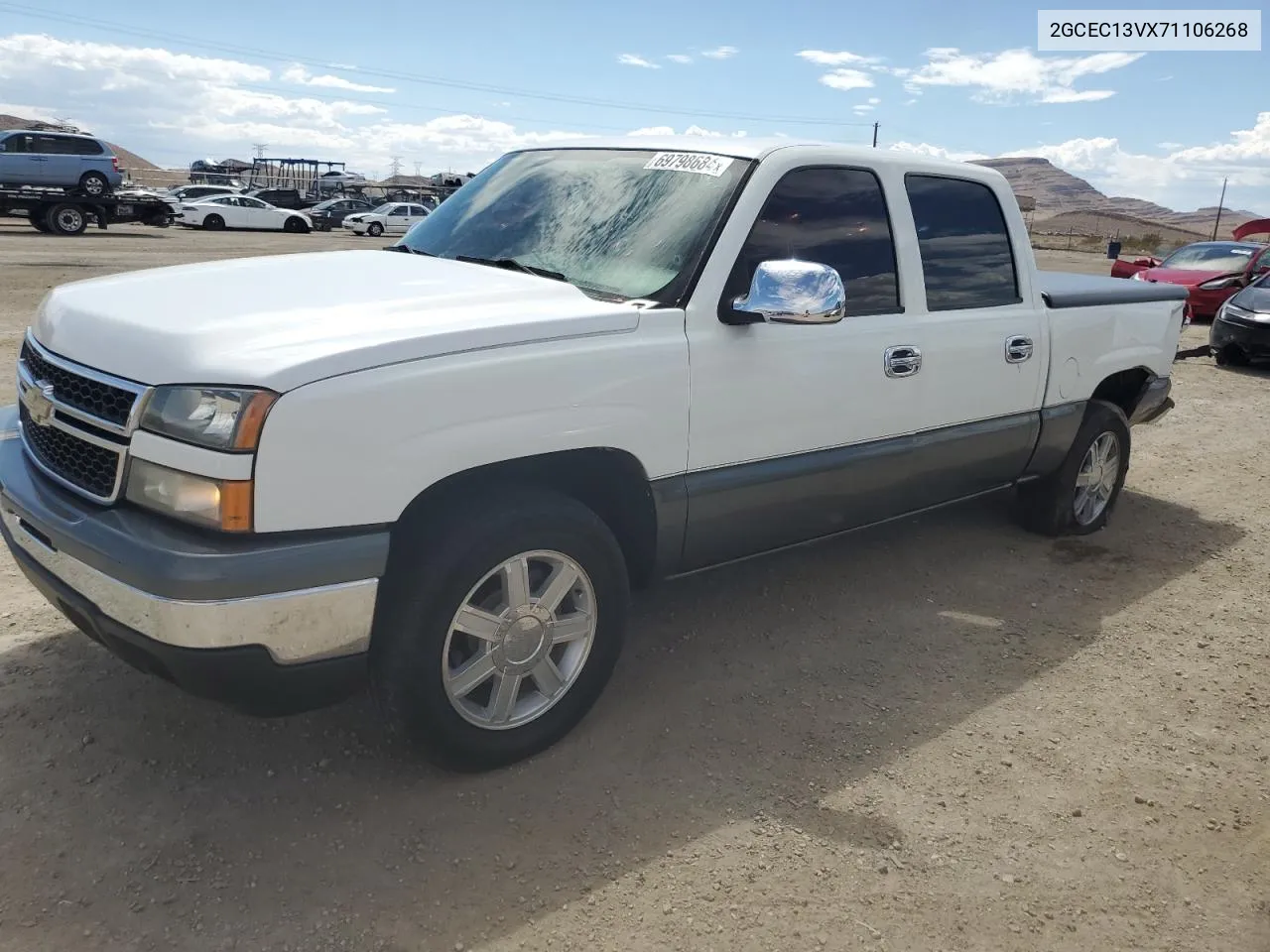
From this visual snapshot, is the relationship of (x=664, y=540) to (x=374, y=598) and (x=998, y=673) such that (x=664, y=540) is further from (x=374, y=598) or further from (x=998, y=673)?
(x=998, y=673)

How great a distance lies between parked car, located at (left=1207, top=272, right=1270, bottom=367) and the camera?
11.6m

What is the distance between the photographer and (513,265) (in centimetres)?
350

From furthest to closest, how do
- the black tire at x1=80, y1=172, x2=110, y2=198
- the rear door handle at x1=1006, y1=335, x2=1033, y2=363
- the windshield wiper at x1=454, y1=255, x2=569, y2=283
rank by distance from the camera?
the black tire at x1=80, y1=172, x2=110, y2=198 < the rear door handle at x1=1006, y1=335, x2=1033, y2=363 < the windshield wiper at x1=454, y1=255, x2=569, y2=283

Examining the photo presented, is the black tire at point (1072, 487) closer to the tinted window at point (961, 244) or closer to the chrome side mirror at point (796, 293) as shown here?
the tinted window at point (961, 244)

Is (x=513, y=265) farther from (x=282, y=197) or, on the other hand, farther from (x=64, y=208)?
(x=282, y=197)

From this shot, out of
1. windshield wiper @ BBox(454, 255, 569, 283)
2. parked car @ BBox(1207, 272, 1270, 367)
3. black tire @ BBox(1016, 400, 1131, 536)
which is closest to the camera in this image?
windshield wiper @ BBox(454, 255, 569, 283)

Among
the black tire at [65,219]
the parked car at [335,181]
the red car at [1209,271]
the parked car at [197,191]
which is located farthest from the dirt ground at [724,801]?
the parked car at [335,181]

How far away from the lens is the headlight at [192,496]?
239cm

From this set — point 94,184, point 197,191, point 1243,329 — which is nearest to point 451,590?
point 1243,329

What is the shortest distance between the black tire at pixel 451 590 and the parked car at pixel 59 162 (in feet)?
85.4

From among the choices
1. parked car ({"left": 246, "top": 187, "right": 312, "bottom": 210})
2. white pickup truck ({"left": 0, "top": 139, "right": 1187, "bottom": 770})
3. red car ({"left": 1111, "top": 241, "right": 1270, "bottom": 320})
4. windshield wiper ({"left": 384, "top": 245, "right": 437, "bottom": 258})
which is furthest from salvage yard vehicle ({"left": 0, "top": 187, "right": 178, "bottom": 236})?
white pickup truck ({"left": 0, "top": 139, "right": 1187, "bottom": 770})

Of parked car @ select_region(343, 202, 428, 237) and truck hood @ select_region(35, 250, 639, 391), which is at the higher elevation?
parked car @ select_region(343, 202, 428, 237)

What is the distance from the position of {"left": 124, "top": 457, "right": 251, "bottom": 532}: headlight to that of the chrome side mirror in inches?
64.4

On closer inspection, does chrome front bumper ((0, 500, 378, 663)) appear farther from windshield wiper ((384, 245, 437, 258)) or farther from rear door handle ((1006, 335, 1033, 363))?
rear door handle ((1006, 335, 1033, 363))
